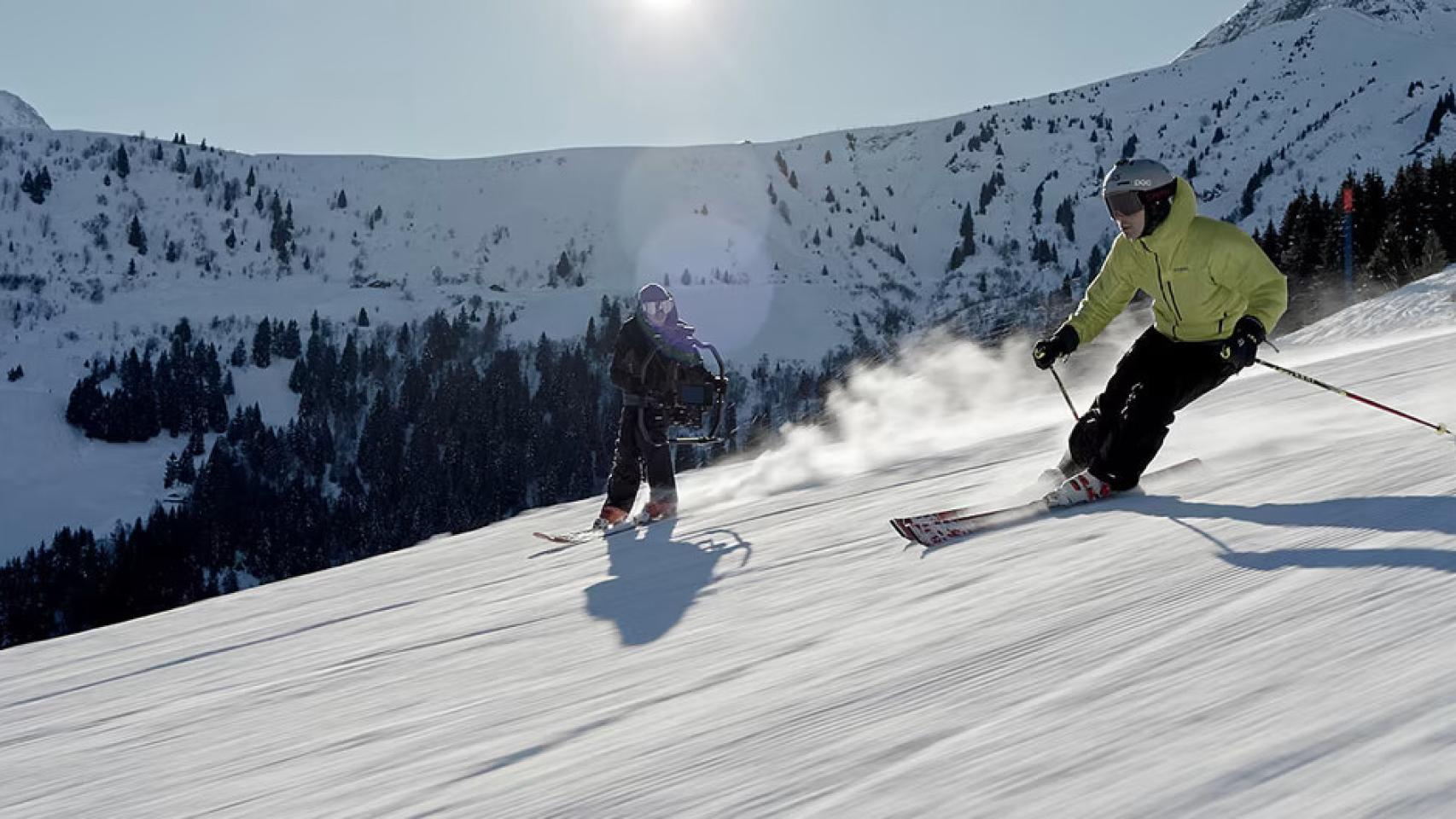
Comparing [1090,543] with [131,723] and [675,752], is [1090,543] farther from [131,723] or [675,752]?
[131,723]

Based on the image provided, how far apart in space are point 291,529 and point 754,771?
129243 millimetres

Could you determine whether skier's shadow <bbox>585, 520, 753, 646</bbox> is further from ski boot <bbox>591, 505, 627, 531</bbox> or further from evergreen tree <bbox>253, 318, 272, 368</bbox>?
evergreen tree <bbox>253, 318, 272, 368</bbox>

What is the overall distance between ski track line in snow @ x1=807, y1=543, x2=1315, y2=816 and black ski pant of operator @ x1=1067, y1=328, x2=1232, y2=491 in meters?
2.23

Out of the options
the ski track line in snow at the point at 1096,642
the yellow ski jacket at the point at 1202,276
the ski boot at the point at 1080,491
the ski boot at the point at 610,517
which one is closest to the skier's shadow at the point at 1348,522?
the ski track line in snow at the point at 1096,642

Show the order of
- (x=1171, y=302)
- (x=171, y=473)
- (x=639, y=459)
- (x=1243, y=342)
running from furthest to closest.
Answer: (x=171, y=473) < (x=639, y=459) < (x=1171, y=302) < (x=1243, y=342)

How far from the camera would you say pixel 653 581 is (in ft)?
17.9

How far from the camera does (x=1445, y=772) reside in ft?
5.16

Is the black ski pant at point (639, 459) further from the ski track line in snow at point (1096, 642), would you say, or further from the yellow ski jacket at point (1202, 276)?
the ski track line in snow at point (1096, 642)

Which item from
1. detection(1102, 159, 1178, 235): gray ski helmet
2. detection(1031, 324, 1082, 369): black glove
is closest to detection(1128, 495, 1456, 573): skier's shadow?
detection(1031, 324, 1082, 369): black glove

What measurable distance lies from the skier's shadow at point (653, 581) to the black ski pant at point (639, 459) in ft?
5.15

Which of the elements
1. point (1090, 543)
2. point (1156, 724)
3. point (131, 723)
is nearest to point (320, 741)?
point (131, 723)

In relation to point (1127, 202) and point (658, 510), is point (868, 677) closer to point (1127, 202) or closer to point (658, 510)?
point (1127, 202)

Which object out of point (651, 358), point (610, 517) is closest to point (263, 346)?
point (610, 517)

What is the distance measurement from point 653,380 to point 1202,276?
519cm
